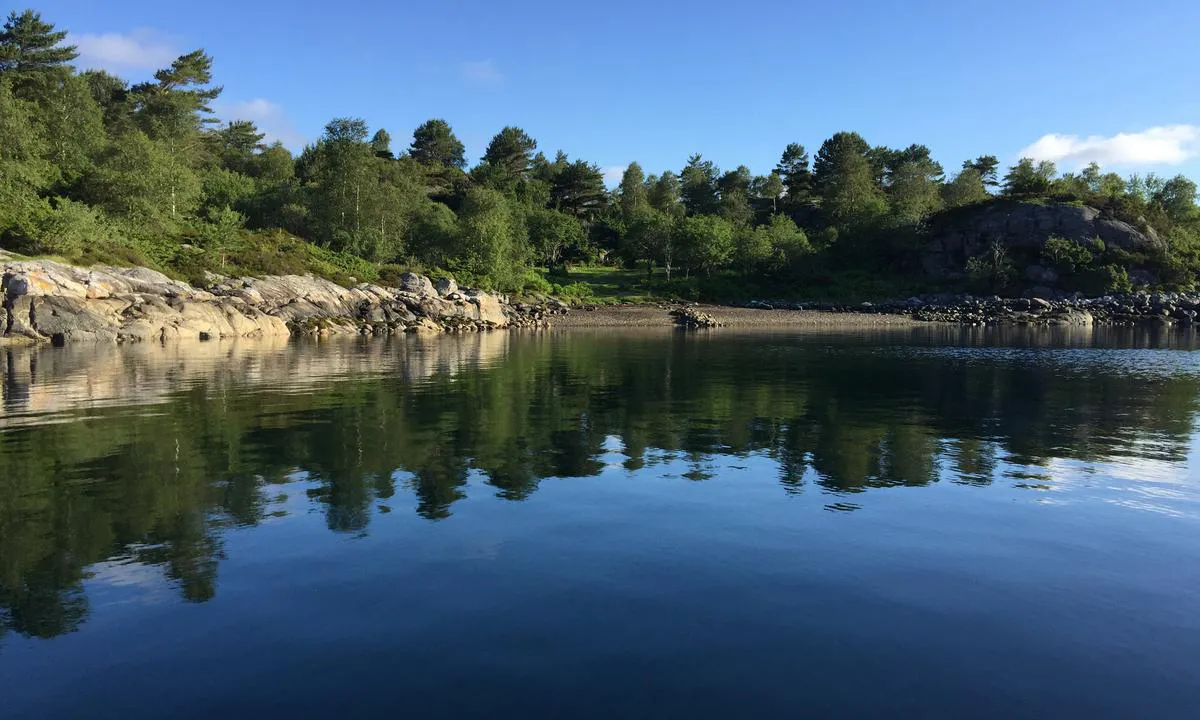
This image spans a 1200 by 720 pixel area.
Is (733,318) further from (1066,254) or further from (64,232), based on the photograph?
(64,232)

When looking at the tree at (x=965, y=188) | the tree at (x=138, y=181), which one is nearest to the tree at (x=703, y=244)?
the tree at (x=965, y=188)

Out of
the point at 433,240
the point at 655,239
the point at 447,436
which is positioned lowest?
the point at 447,436

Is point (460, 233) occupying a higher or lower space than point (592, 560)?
higher

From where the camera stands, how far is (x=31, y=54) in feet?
304

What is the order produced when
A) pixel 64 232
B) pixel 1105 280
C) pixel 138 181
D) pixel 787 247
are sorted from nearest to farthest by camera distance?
1. pixel 64 232
2. pixel 138 181
3. pixel 1105 280
4. pixel 787 247

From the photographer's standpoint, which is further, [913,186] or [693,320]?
[913,186]

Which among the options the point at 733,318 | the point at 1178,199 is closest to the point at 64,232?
the point at 733,318

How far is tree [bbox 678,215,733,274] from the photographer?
11250cm

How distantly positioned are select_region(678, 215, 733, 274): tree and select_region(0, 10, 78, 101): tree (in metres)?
82.4

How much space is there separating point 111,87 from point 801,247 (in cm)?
11206

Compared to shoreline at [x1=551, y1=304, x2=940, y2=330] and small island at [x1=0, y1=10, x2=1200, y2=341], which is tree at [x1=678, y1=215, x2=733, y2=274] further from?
shoreline at [x1=551, y1=304, x2=940, y2=330]

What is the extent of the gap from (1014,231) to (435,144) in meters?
111

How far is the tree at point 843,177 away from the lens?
470 ft

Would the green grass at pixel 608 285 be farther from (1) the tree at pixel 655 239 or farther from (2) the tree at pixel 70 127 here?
(2) the tree at pixel 70 127
